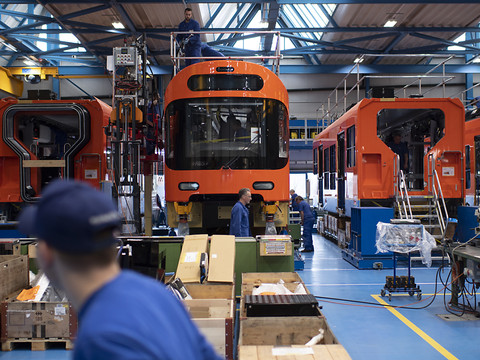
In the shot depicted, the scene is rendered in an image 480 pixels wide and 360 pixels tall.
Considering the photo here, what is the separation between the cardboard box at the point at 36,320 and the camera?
5023 millimetres

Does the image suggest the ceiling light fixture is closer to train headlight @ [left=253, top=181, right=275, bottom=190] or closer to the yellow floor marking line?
train headlight @ [left=253, top=181, right=275, bottom=190]

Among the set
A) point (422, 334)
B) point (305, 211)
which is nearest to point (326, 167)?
point (305, 211)

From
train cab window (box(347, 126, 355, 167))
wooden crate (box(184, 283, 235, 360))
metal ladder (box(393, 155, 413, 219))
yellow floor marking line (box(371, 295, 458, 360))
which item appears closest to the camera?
wooden crate (box(184, 283, 235, 360))

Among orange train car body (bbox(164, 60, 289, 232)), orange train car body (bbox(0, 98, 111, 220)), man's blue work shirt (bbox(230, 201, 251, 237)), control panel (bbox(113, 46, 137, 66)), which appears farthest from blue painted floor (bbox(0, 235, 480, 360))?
control panel (bbox(113, 46, 137, 66))

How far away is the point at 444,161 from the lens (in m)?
9.95

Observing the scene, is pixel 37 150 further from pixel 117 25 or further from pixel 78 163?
pixel 117 25

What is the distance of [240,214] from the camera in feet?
23.4

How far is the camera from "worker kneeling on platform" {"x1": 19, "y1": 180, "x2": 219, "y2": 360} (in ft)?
3.51

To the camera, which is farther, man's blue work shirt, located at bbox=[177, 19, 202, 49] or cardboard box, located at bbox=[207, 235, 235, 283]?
man's blue work shirt, located at bbox=[177, 19, 202, 49]

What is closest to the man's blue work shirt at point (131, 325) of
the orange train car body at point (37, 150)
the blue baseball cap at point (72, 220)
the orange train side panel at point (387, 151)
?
the blue baseball cap at point (72, 220)

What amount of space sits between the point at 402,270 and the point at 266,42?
11451mm

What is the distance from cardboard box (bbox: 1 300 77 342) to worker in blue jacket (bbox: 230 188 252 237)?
292 cm

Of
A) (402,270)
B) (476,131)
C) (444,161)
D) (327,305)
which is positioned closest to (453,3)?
(476,131)

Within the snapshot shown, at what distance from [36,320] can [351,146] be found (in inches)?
310
